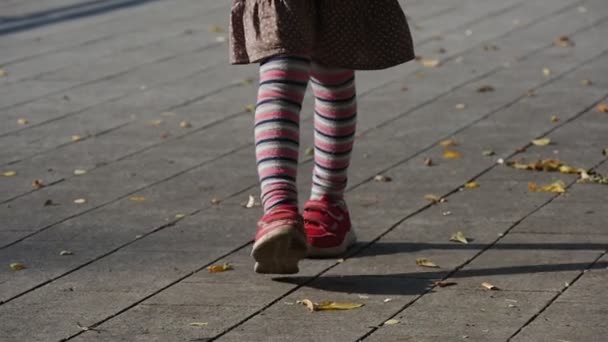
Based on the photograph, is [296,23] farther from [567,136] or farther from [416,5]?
[416,5]

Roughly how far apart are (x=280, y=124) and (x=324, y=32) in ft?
1.16

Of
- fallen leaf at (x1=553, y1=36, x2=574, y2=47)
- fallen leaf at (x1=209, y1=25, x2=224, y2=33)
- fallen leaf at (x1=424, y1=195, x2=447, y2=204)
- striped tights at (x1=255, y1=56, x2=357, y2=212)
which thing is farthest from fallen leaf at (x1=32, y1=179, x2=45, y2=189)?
fallen leaf at (x1=209, y1=25, x2=224, y2=33)

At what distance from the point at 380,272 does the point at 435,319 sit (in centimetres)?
60

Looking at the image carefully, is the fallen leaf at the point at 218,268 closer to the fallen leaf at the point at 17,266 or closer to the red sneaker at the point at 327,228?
the red sneaker at the point at 327,228

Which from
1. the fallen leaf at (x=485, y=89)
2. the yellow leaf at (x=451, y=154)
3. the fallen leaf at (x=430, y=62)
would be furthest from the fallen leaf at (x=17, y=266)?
the fallen leaf at (x=430, y=62)

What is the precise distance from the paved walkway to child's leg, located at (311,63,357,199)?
0.29m

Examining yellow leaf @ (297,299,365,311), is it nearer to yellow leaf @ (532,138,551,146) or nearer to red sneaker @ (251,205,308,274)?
red sneaker @ (251,205,308,274)

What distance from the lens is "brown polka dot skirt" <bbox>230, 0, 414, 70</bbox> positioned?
461cm

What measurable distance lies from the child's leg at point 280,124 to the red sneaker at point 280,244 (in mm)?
112

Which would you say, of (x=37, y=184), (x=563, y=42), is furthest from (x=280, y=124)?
(x=563, y=42)

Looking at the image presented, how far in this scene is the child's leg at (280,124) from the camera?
4.63 m

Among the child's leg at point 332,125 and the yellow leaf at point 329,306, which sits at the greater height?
the child's leg at point 332,125

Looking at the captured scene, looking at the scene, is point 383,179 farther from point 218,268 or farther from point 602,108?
point 602,108

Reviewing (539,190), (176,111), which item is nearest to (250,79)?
(176,111)
